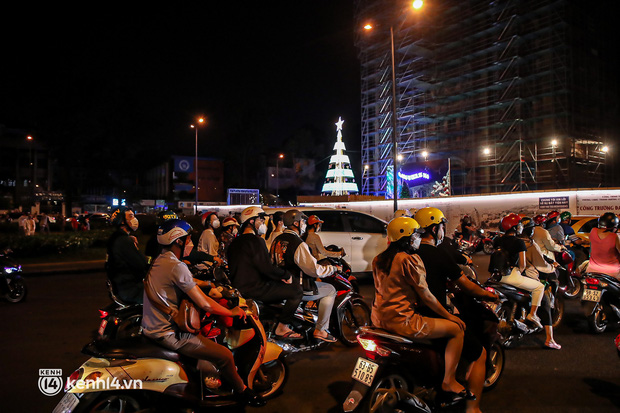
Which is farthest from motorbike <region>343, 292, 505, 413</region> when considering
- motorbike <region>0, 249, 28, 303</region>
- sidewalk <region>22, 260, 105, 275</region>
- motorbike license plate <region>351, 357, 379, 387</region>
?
sidewalk <region>22, 260, 105, 275</region>

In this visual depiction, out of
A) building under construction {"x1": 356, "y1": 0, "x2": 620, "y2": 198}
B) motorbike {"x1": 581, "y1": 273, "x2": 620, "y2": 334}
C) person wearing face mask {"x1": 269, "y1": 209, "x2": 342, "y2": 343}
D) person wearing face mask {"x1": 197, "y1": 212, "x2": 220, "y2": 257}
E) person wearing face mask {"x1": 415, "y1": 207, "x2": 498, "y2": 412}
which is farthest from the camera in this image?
building under construction {"x1": 356, "y1": 0, "x2": 620, "y2": 198}

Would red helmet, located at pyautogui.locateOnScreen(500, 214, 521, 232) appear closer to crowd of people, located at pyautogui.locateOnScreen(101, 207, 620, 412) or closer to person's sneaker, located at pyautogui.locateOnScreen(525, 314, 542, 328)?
crowd of people, located at pyautogui.locateOnScreen(101, 207, 620, 412)

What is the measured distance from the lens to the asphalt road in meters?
4.27

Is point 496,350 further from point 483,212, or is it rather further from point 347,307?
point 483,212

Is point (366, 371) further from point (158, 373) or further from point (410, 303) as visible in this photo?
point (158, 373)

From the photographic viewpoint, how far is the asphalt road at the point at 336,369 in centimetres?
427

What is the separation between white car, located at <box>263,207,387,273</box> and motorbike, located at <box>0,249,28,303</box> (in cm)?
538

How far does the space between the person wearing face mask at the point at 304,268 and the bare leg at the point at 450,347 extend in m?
2.11

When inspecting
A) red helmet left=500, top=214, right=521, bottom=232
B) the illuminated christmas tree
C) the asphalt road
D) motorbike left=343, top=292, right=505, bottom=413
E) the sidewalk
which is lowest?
the asphalt road

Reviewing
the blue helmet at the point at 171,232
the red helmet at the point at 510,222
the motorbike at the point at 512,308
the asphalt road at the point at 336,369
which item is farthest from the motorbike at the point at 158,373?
the red helmet at the point at 510,222

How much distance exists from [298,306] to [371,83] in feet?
131

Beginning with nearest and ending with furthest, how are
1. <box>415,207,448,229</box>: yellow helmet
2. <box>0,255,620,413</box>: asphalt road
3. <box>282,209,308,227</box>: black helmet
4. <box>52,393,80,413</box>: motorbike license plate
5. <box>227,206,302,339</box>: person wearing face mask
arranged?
<box>52,393,80,413</box>: motorbike license plate
<box>415,207,448,229</box>: yellow helmet
<box>0,255,620,413</box>: asphalt road
<box>227,206,302,339</box>: person wearing face mask
<box>282,209,308,227</box>: black helmet

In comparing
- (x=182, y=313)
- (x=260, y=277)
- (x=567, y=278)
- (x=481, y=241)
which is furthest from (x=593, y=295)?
(x=481, y=241)

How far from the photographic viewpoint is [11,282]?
29.7 feet
